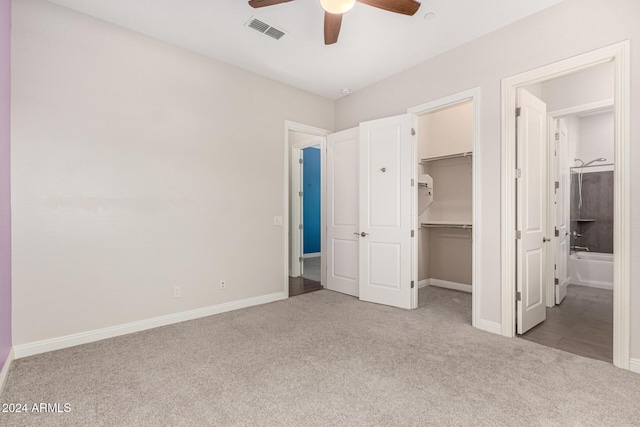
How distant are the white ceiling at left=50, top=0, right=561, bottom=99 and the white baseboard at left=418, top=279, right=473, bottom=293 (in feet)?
10.9

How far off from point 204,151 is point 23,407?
257 centimetres

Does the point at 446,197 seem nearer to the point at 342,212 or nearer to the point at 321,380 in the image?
the point at 342,212

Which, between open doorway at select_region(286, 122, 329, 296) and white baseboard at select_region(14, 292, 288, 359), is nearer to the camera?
white baseboard at select_region(14, 292, 288, 359)

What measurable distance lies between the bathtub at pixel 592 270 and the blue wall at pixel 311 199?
546 centimetres

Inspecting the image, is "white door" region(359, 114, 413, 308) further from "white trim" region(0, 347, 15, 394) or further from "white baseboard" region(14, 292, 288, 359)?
"white trim" region(0, 347, 15, 394)

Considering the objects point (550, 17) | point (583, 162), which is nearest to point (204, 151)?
point (550, 17)

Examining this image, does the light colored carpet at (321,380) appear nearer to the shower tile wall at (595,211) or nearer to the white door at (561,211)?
the white door at (561,211)

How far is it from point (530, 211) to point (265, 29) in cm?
331

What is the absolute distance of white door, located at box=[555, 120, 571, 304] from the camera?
390 cm

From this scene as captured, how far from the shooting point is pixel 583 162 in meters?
5.42

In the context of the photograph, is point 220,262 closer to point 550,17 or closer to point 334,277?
point 334,277

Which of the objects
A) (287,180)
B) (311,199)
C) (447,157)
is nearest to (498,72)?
(447,157)

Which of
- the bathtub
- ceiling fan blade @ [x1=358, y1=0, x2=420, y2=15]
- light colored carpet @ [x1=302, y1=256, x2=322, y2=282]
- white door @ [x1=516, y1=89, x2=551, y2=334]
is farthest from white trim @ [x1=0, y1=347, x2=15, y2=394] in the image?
the bathtub

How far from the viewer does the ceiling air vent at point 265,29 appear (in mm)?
2861
